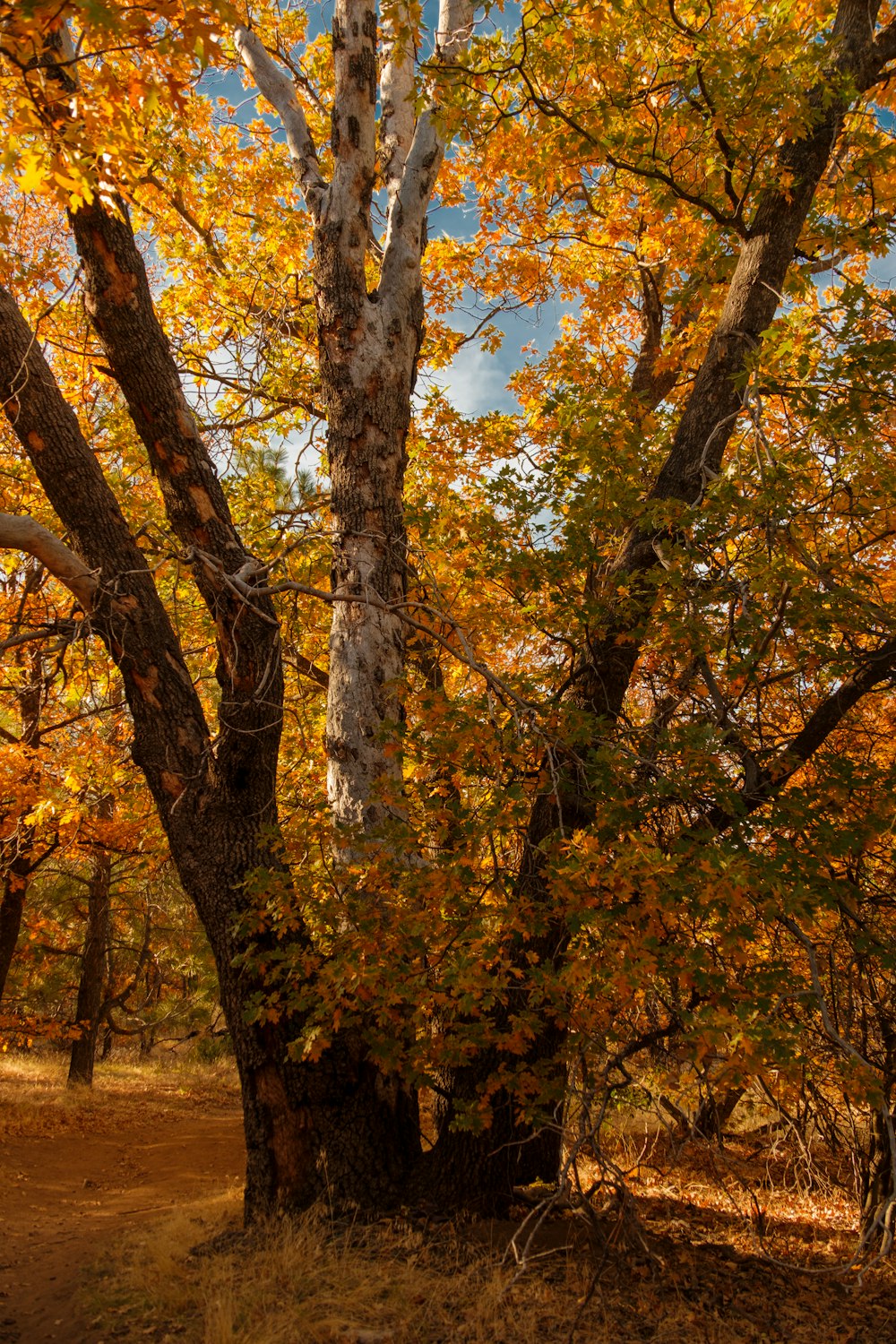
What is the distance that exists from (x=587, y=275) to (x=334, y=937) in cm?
782

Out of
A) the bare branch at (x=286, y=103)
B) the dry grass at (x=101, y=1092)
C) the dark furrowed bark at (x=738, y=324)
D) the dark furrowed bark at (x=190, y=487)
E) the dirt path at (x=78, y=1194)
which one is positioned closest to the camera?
the dirt path at (x=78, y=1194)

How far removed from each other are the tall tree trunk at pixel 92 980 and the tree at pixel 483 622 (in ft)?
27.4

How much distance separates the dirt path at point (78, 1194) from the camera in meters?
4.25

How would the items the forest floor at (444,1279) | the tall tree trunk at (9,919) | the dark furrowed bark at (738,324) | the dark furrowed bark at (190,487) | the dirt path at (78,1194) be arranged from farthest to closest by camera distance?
the tall tree trunk at (9,919) < the dark furrowed bark at (738,324) < the dark furrowed bark at (190,487) < the dirt path at (78,1194) < the forest floor at (444,1279)

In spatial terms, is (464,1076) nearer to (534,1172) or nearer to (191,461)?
(534,1172)

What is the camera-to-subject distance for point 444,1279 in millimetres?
3822

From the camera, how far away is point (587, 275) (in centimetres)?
898

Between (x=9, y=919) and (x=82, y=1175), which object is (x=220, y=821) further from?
(x=9, y=919)

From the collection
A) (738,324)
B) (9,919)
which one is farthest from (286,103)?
(9,919)

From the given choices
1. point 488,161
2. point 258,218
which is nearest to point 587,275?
point 488,161

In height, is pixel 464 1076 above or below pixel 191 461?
below

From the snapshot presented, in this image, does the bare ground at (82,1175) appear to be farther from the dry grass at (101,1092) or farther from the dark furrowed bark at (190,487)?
the dark furrowed bark at (190,487)

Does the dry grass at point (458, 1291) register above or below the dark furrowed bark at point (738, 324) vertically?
below

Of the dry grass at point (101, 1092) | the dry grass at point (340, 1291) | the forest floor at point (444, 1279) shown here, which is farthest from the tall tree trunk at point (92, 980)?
the dry grass at point (340, 1291)
